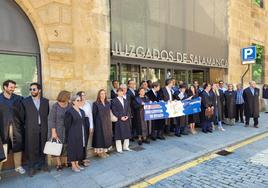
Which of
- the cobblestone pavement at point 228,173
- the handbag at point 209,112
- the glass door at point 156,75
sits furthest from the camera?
the glass door at point 156,75

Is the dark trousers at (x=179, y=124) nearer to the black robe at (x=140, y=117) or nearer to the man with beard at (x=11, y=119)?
the black robe at (x=140, y=117)

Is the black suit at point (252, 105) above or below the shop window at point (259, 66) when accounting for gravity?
below

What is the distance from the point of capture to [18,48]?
5.04 metres

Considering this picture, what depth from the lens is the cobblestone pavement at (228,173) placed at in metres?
4.11

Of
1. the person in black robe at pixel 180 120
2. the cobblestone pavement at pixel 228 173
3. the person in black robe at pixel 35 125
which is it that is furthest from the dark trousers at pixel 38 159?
the person in black robe at pixel 180 120

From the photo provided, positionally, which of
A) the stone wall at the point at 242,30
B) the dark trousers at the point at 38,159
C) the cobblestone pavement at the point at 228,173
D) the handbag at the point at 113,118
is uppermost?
the stone wall at the point at 242,30

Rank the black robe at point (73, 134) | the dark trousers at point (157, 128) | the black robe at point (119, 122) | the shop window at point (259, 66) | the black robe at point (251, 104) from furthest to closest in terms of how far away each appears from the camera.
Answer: the shop window at point (259, 66), the black robe at point (251, 104), the dark trousers at point (157, 128), the black robe at point (119, 122), the black robe at point (73, 134)

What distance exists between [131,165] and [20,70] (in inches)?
125

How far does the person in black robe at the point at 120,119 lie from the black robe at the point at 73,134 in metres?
1.28

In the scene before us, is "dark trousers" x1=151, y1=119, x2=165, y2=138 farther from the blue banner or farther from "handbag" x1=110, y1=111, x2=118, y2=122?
"handbag" x1=110, y1=111, x2=118, y2=122

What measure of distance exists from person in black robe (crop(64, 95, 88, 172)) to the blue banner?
7.28 feet

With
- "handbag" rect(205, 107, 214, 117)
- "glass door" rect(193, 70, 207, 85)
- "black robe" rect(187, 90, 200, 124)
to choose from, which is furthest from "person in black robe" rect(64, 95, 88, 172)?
"glass door" rect(193, 70, 207, 85)

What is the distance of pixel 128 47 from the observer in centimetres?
721

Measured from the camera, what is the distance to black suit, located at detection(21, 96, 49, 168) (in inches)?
179
